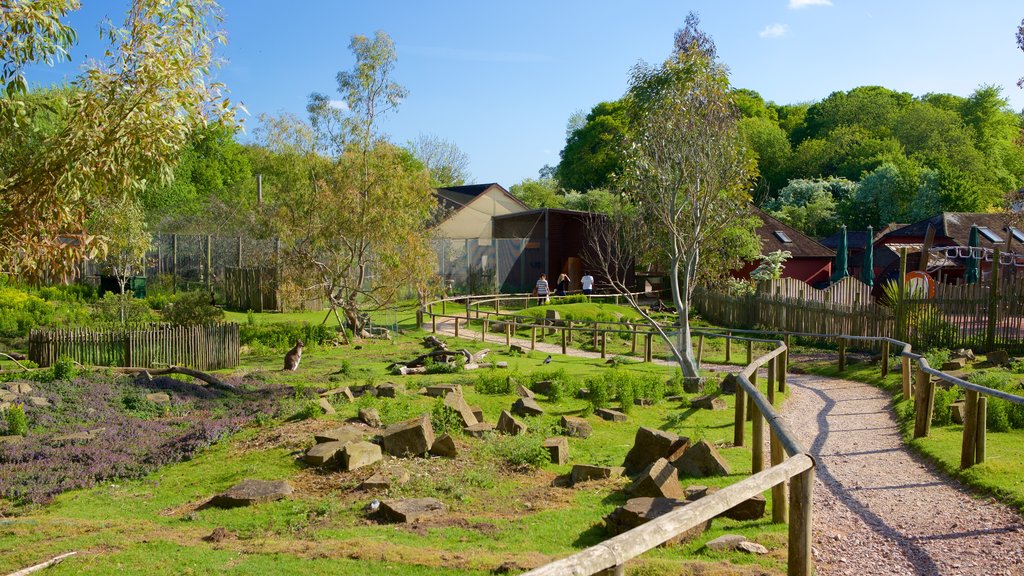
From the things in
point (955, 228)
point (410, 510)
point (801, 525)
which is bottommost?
point (410, 510)

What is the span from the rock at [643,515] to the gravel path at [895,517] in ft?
2.98

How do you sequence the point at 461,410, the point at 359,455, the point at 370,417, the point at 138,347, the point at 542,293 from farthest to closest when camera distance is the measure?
the point at 542,293, the point at 138,347, the point at 461,410, the point at 370,417, the point at 359,455

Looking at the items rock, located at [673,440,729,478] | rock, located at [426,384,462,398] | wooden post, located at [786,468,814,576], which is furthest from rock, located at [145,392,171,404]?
wooden post, located at [786,468,814,576]

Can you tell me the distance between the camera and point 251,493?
8.34 m

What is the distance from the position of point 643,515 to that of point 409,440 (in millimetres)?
3903

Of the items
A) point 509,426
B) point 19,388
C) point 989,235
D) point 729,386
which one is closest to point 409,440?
point 509,426

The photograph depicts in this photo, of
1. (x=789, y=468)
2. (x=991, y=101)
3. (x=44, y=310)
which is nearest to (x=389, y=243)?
(x=44, y=310)

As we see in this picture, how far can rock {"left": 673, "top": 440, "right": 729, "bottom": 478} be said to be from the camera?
8.78 meters

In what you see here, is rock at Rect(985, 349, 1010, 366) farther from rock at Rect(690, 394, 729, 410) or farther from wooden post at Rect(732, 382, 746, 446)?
wooden post at Rect(732, 382, 746, 446)

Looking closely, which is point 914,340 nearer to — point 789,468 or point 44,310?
point 789,468

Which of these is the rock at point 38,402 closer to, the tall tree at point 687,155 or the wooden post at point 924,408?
the tall tree at point 687,155

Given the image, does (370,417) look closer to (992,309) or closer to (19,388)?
Answer: (19,388)

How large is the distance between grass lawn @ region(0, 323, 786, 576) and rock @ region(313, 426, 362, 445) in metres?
0.33

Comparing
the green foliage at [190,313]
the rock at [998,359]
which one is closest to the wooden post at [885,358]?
the rock at [998,359]
